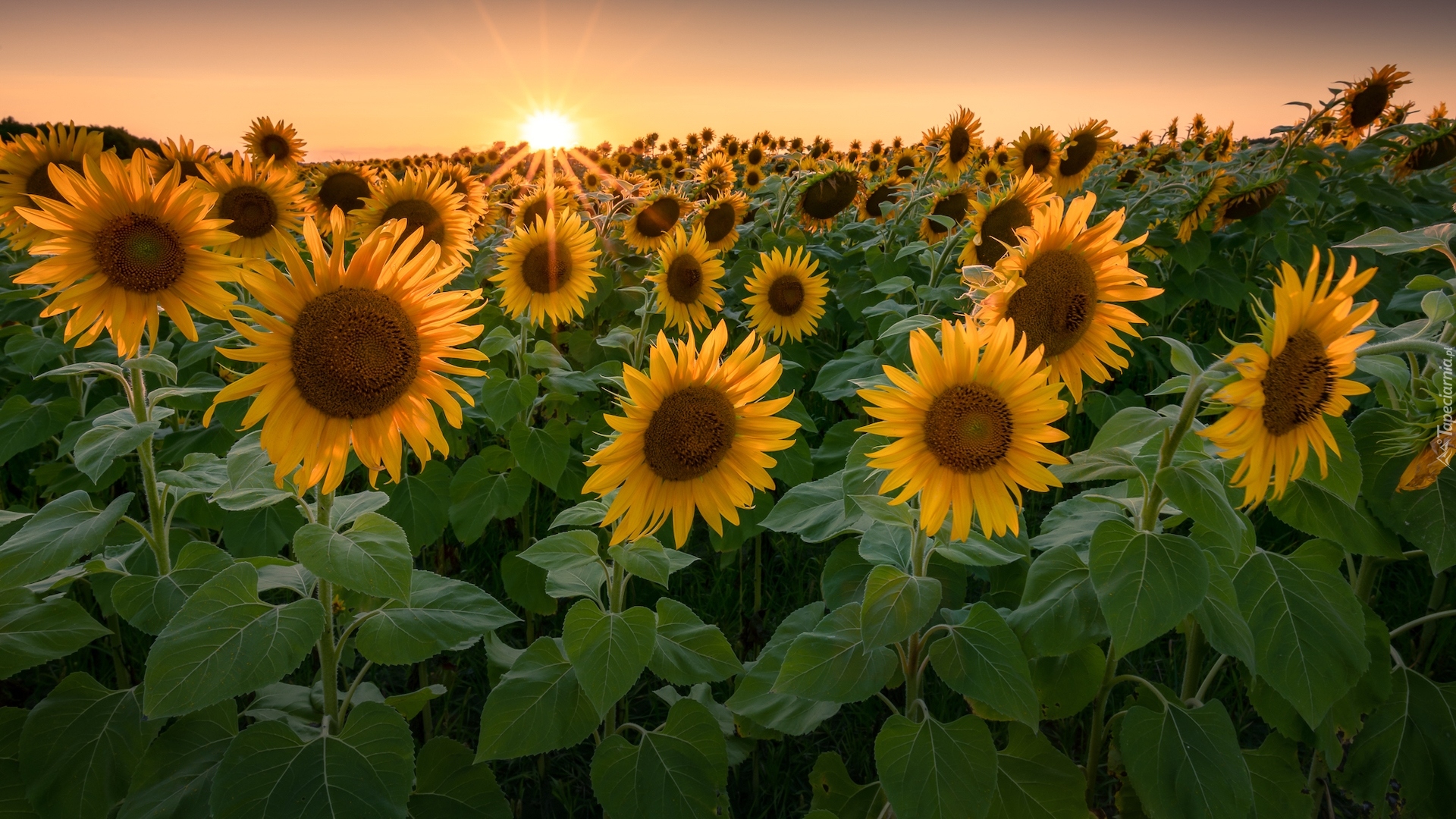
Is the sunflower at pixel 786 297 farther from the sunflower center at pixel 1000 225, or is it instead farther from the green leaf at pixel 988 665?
the green leaf at pixel 988 665

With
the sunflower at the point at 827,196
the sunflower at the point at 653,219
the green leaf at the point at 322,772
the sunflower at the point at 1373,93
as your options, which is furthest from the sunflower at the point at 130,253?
the sunflower at the point at 1373,93

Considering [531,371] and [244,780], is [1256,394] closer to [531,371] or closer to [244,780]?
[244,780]

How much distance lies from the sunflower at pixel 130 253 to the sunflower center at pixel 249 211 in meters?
1.80

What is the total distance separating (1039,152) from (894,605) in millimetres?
6021

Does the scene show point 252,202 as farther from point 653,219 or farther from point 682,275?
point 653,219

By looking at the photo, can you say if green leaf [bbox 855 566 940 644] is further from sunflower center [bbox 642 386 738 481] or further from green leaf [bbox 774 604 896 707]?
sunflower center [bbox 642 386 738 481]

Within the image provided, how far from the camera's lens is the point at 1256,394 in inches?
58.6

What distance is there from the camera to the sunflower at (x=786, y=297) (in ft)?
15.6

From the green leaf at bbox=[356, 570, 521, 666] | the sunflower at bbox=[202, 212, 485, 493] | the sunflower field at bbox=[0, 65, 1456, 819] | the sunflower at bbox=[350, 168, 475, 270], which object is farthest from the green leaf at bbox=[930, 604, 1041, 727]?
the sunflower at bbox=[350, 168, 475, 270]

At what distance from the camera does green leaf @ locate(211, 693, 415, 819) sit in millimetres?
1685

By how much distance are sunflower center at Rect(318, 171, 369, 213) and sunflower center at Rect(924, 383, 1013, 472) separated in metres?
4.75

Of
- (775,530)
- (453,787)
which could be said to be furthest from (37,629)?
Answer: (775,530)

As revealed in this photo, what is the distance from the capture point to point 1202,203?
500 cm

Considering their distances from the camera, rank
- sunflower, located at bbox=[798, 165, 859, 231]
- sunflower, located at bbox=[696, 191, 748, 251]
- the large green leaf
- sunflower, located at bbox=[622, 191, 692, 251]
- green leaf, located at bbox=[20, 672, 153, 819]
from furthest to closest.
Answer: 1. sunflower, located at bbox=[798, 165, 859, 231]
2. sunflower, located at bbox=[622, 191, 692, 251]
3. sunflower, located at bbox=[696, 191, 748, 251]
4. the large green leaf
5. green leaf, located at bbox=[20, 672, 153, 819]
